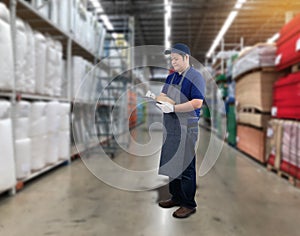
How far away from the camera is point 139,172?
644 millimetres

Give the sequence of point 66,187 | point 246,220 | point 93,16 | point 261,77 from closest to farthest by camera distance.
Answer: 1. point 246,220
2. point 66,187
3. point 261,77
4. point 93,16

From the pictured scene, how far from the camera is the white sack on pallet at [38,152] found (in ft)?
10.5

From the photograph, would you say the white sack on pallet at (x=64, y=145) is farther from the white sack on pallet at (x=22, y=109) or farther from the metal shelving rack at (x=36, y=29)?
the white sack on pallet at (x=22, y=109)

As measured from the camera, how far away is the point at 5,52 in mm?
2404

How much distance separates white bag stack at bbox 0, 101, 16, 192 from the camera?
244cm

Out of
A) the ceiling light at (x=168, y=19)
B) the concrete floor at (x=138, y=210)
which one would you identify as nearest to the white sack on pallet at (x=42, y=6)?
the concrete floor at (x=138, y=210)

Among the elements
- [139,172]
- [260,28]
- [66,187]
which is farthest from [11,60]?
[260,28]

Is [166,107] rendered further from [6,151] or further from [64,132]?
[64,132]

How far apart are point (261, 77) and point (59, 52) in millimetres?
2993

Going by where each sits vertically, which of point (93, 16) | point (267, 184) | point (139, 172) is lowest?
point (267, 184)

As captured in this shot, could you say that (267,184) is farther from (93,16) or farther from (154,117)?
(93,16)

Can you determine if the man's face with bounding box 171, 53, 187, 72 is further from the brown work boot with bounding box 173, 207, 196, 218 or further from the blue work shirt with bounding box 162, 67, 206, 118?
the brown work boot with bounding box 173, 207, 196, 218

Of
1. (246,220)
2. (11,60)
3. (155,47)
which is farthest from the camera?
(11,60)

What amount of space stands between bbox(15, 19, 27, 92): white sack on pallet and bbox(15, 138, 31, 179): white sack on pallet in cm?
58
